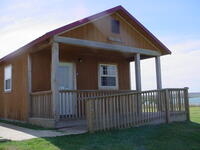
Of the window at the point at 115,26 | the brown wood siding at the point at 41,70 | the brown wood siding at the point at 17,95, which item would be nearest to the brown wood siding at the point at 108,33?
the window at the point at 115,26

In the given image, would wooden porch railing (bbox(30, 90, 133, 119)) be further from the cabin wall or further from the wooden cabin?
the cabin wall

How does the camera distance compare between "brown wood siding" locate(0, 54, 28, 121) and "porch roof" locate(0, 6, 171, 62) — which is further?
"brown wood siding" locate(0, 54, 28, 121)

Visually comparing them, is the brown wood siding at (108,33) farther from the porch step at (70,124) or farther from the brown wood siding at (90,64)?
the porch step at (70,124)

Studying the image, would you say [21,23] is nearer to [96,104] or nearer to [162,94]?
Result: [96,104]

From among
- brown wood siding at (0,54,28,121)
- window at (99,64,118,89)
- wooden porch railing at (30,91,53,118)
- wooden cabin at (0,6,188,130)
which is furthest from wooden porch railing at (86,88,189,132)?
brown wood siding at (0,54,28,121)

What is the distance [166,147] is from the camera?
5535mm

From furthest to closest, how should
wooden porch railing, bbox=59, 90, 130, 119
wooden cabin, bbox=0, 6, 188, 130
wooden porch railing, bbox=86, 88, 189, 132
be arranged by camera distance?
wooden porch railing, bbox=59, 90, 130, 119
wooden cabin, bbox=0, 6, 188, 130
wooden porch railing, bbox=86, 88, 189, 132

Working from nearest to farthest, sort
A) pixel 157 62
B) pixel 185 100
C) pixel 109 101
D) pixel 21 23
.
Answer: pixel 109 101 → pixel 185 100 → pixel 21 23 → pixel 157 62

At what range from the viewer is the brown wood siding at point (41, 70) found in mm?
9828

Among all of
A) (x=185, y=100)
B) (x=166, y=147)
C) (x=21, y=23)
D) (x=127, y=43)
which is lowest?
(x=166, y=147)

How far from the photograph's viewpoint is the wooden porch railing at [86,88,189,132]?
23.4 feet

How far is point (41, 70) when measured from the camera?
1004 cm

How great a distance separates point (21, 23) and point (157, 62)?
20.3 ft

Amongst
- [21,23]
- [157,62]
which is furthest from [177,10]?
[21,23]
